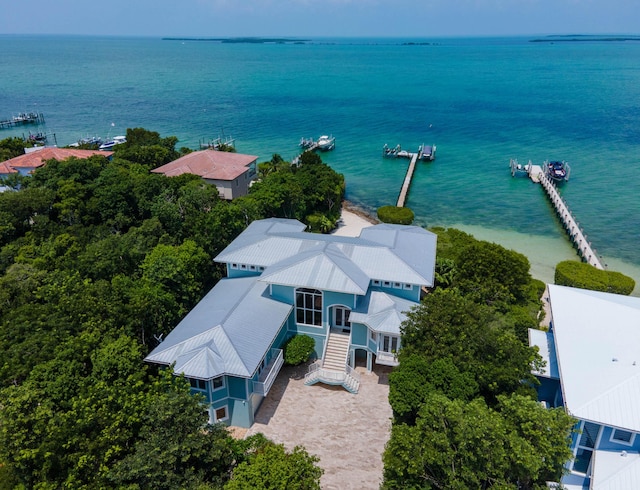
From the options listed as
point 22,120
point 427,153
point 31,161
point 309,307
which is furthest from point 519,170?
point 22,120

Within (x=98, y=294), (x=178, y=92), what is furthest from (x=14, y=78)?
(x=98, y=294)

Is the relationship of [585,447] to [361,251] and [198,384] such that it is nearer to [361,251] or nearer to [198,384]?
[361,251]

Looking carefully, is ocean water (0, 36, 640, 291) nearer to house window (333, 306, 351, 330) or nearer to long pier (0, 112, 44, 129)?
long pier (0, 112, 44, 129)

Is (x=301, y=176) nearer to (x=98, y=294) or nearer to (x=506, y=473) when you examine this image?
(x=98, y=294)

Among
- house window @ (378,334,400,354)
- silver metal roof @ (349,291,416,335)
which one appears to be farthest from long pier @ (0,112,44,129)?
house window @ (378,334,400,354)

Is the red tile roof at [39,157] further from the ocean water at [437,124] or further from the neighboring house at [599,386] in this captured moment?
the neighboring house at [599,386]
